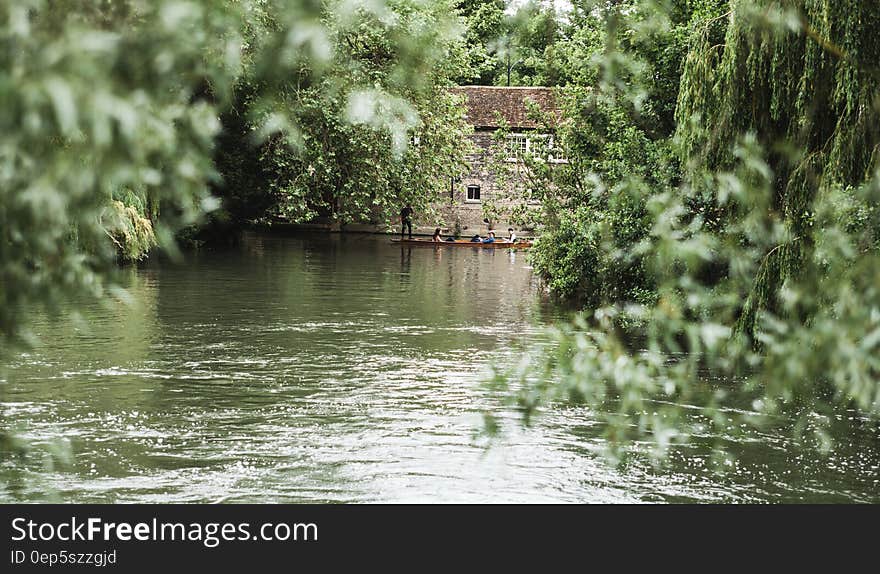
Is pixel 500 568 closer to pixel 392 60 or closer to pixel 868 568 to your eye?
pixel 868 568

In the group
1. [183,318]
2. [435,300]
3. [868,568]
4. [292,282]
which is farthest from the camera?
[292,282]

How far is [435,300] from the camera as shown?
2384cm

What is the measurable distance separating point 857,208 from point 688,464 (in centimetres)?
395

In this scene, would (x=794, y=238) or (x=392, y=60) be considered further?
(x=392, y=60)

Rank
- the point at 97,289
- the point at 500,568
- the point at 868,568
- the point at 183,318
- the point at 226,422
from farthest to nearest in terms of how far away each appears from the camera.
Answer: the point at 183,318 < the point at 226,422 < the point at 500,568 < the point at 868,568 < the point at 97,289

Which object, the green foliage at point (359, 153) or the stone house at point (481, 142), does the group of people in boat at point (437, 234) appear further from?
the green foliage at point (359, 153)

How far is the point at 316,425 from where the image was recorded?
39.0 ft

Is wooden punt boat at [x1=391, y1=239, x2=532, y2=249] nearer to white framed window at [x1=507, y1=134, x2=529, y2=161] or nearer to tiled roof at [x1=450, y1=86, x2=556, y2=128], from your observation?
tiled roof at [x1=450, y1=86, x2=556, y2=128]

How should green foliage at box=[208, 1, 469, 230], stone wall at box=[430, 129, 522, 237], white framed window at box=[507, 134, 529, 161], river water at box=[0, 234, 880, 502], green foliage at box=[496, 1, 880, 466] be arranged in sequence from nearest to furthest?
green foliage at box=[496, 1, 880, 466]
river water at box=[0, 234, 880, 502]
green foliage at box=[208, 1, 469, 230]
white framed window at box=[507, 134, 529, 161]
stone wall at box=[430, 129, 522, 237]

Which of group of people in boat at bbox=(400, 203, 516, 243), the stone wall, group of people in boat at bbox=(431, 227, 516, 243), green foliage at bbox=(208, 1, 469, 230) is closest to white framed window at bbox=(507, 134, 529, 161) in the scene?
green foliage at bbox=(208, 1, 469, 230)

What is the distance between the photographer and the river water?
31.6 feet

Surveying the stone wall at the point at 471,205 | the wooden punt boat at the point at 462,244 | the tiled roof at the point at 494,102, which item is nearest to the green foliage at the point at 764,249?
the wooden punt boat at the point at 462,244

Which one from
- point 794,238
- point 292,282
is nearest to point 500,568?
point 794,238

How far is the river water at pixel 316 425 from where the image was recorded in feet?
31.6
